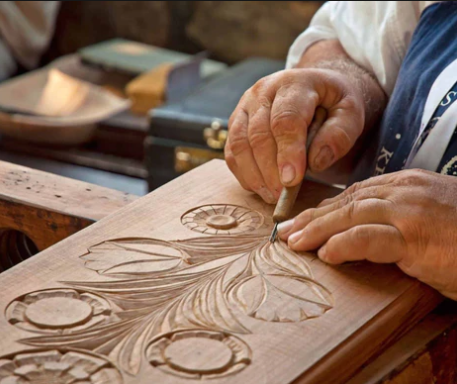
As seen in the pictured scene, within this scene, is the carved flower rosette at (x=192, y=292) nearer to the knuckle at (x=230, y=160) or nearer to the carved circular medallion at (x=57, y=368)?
the carved circular medallion at (x=57, y=368)

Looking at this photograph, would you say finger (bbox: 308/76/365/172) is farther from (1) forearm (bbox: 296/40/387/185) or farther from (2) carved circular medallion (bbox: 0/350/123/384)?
(2) carved circular medallion (bbox: 0/350/123/384)

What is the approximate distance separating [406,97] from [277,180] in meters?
0.35

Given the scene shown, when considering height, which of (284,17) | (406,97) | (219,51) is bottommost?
(219,51)

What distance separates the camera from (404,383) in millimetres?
1082

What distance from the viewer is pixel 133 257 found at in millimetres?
1157

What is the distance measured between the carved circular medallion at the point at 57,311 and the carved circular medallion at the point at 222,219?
0.26m

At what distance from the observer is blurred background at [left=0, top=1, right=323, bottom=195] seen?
116 inches

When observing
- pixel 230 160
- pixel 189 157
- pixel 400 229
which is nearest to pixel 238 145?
→ pixel 230 160

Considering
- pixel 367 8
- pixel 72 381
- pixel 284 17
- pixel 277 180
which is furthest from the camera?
pixel 284 17

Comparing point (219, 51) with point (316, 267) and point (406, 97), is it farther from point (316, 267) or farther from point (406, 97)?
point (316, 267)

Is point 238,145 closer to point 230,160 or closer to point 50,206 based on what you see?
point 230,160

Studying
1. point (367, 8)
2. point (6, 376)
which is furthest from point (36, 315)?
point (367, 8)

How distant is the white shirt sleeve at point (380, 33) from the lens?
167cm

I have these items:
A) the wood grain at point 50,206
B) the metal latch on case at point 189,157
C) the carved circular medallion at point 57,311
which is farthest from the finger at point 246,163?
the metal latch on case at point 189,157
